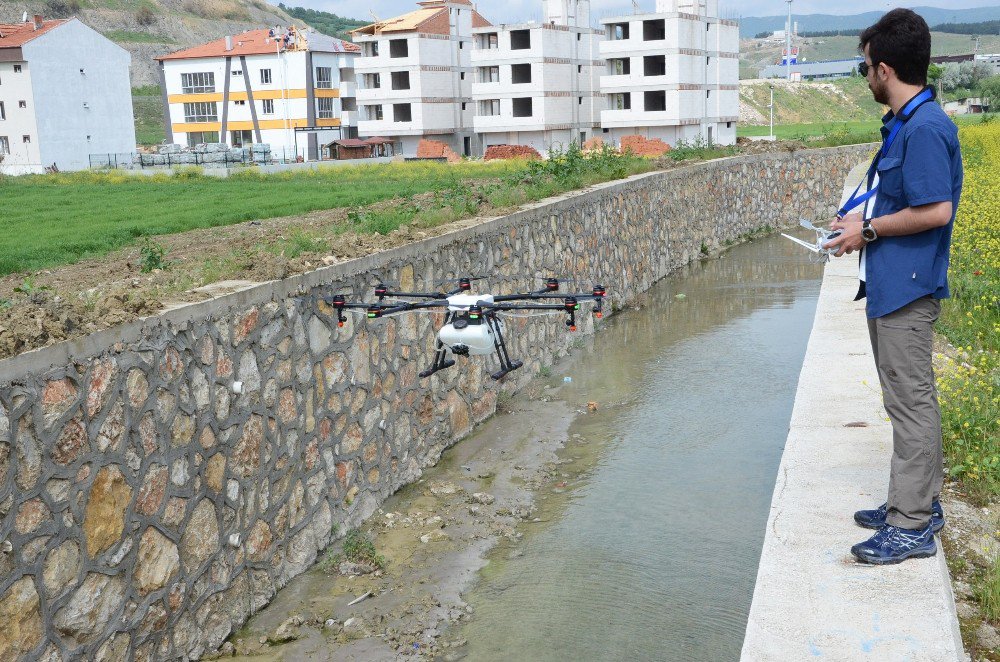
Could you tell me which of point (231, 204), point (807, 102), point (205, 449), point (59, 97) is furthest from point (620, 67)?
point (807, 102)

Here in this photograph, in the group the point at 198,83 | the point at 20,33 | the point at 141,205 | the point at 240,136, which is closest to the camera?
the point at 141,205

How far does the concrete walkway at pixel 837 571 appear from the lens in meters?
3.50

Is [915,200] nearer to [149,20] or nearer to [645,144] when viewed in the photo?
[645,144]

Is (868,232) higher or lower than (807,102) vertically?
lower

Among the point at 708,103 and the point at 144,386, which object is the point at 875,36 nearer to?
the point at 144,386

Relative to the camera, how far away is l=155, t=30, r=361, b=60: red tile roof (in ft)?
216

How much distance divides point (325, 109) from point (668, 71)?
25032 millimetres

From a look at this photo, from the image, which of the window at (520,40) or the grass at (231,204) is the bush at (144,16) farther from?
the grass at (231,204)

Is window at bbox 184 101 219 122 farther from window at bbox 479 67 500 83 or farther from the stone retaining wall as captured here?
the stone retaining wall

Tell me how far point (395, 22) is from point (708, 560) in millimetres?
54518

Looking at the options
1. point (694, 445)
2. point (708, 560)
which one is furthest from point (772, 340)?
point (708, 560)

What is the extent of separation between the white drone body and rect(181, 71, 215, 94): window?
67111 millimetres

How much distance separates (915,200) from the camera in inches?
152

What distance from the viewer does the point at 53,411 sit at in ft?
14.2
